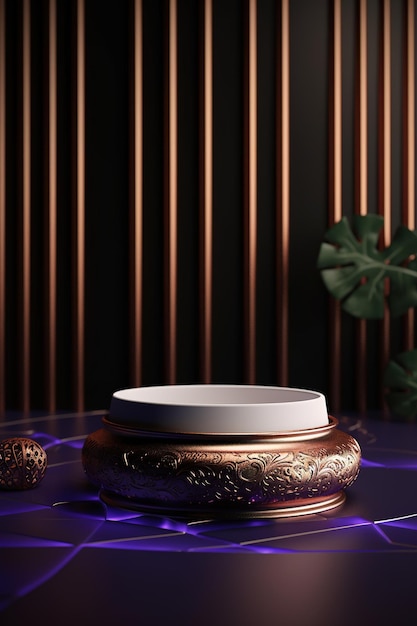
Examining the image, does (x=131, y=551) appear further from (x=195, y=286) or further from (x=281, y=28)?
(x=281, y=28)

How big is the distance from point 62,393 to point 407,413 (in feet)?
3.40

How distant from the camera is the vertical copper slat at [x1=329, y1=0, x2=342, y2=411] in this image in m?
2.29

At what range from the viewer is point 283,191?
2.30m

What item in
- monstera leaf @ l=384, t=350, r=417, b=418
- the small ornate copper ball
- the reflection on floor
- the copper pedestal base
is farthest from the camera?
monstera leaf @ l=384, t=350, r=417, b=418

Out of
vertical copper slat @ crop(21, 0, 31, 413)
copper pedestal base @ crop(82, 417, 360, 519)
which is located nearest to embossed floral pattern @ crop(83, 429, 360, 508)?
copper pedestal base @ crop(82, 417, 360, 519)

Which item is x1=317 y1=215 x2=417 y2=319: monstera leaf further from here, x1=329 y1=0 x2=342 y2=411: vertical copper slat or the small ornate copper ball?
the small ornate copper ball

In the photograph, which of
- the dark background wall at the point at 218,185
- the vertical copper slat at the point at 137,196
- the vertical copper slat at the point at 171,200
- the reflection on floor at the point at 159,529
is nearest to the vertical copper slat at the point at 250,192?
the dark background wall at the point at 218,185

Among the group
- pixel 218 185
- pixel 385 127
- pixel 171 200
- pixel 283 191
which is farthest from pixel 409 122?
pixel 171 200

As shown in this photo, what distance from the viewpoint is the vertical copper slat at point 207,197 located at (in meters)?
2.30

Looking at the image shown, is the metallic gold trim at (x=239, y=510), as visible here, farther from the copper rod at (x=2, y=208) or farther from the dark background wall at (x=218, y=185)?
the copper rod at (x=2, y=208)

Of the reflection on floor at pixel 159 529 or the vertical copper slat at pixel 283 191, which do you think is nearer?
the reflection on floor at pixel 159 529

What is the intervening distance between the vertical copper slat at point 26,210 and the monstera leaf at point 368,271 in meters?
0.89

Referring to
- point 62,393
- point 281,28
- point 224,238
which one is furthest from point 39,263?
point 281,28

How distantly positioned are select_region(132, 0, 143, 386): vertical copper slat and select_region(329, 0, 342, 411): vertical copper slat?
58 centimetres
